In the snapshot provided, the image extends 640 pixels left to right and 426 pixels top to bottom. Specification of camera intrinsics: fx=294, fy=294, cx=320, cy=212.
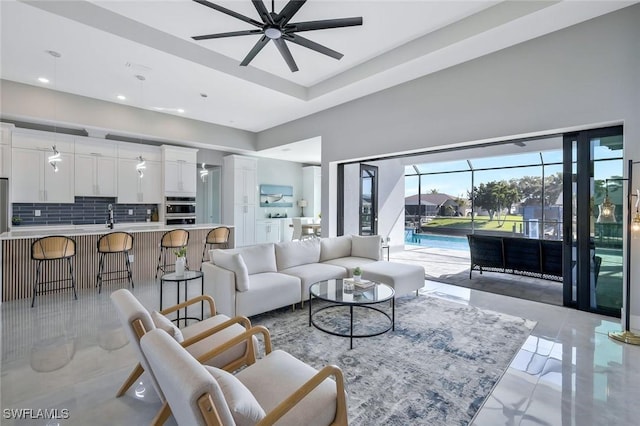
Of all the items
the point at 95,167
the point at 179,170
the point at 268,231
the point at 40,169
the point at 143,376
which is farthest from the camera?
the point at 268,231

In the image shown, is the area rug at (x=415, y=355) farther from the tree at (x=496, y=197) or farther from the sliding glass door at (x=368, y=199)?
the tree at (x=496, y=197)

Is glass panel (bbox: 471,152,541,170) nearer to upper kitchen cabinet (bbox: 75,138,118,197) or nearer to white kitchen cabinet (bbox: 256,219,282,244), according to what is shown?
white kitchen cabinet (bbox: 256,219,282,244)

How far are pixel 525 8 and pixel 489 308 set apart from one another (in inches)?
140

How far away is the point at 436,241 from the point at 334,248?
7322 millimetres

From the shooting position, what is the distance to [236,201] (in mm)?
8500

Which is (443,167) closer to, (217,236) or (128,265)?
(217,236)

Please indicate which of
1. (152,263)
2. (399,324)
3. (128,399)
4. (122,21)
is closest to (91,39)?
(122,21)

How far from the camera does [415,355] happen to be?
2639 millimetres

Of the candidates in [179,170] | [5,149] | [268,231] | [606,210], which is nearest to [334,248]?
[606,210]

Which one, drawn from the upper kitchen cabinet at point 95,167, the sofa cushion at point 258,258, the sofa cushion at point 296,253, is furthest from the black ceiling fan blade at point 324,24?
the upper kitchen cabinet at point 95,167

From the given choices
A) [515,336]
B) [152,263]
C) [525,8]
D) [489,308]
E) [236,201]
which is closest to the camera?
[515,336]

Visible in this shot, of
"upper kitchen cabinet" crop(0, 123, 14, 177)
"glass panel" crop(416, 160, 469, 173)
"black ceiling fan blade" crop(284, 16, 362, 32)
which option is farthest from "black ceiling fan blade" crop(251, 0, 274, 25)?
"glass panel" crop(416, 160, 469, 173)

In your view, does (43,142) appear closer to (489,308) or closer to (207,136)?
(207,136)

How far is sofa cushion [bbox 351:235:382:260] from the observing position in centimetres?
495
